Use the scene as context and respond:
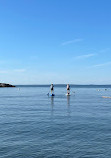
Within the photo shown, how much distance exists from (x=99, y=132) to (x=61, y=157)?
311 inches

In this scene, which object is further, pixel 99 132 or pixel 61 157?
pixel 99 132

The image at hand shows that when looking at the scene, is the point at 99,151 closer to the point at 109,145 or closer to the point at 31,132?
the point at 109,145

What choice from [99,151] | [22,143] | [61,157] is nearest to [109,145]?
[99,151]

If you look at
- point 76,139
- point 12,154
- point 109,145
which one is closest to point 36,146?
point 12,154

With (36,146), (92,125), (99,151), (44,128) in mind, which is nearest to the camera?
(99,151)

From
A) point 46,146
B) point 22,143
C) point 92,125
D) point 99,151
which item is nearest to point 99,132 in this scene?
point 92,125

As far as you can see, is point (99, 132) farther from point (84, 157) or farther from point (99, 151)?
point (84, 157)

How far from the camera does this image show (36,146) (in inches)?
647

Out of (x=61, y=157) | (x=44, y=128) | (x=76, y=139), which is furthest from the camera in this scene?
(x=44, y=128)

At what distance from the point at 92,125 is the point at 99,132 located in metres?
3.28

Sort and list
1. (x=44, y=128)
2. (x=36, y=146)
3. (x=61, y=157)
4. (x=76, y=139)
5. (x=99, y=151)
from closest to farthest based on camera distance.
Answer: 1. (x=61, y=157)
2. (x=99, y=151)
3. (x=36, y=146)
4. (x=76, y=139)
5. (x=44, y=128)

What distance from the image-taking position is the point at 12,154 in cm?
1478

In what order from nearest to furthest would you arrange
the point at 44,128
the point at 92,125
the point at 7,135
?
1. the point at 7,135
2. the point at 44,128
3. the point at 92,125

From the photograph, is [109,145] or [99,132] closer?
[109,145]
